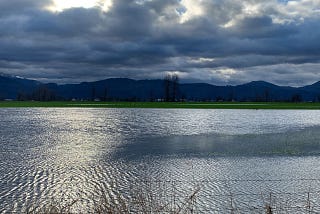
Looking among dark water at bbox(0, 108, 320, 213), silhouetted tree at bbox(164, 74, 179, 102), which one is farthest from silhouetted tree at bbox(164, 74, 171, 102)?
dark water at bbox(0, 108, 320, 213)

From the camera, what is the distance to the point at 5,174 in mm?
17672

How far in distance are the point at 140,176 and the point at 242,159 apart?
751cm

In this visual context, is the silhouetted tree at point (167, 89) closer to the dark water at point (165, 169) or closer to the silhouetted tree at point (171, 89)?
the silhouetted tree at point (171, 89)

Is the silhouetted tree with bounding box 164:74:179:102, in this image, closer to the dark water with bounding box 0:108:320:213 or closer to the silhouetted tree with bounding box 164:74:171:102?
the silhouetted tree with bounding box 164:74:171:102

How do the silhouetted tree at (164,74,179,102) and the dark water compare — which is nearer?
the dark water

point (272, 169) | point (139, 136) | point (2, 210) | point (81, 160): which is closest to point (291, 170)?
point (272, 169)

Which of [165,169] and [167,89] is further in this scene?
[167,89]

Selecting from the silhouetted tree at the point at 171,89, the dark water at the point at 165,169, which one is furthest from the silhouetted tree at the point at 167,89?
the dark water at the point at 165,169

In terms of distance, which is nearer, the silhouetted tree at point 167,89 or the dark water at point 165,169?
the dark water at point 165,169

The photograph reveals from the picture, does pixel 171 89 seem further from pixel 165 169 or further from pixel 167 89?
pixel 165 169

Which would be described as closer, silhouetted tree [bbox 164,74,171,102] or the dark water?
the dark water

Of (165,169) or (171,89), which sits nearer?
(165,169)

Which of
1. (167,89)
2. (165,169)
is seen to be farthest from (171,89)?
(165,169)

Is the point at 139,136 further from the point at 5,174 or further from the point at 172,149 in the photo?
the point at 5,174
